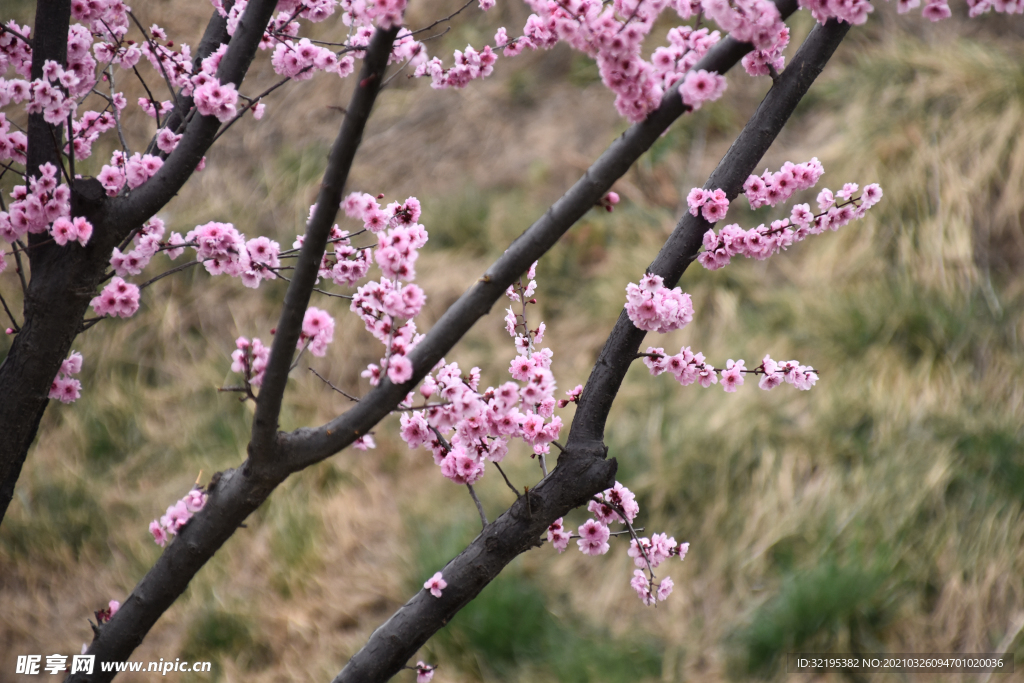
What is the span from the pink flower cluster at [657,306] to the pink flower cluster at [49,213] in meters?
1.08

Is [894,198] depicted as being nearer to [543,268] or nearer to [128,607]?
[543,268]

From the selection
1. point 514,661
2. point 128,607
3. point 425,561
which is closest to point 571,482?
Result: point 128,607

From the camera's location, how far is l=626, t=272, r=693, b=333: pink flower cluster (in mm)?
1355

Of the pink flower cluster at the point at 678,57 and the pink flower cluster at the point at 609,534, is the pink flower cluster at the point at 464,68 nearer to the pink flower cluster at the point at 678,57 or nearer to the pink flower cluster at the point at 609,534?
the pink flower cluster at the point at 678,57

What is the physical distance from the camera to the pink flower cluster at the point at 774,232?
1.53 metres

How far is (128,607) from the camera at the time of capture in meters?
1.40

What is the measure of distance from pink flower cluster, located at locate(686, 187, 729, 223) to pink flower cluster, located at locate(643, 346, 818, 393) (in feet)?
1.08

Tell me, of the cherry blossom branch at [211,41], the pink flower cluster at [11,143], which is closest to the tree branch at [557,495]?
the cherry blossom branch at [211,41]

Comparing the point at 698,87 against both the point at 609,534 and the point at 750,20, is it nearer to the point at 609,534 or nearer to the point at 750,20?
the point at 750,20

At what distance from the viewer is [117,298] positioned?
1577 mm

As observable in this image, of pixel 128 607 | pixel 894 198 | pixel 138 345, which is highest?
pixel 128 607

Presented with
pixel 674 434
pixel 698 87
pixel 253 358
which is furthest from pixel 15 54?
pixel 674 434

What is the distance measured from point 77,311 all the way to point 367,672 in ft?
3.12

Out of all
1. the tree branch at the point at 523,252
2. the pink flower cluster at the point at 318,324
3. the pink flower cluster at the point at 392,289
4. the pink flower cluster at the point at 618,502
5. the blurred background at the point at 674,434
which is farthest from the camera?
the blurred background at the point at 674,434
